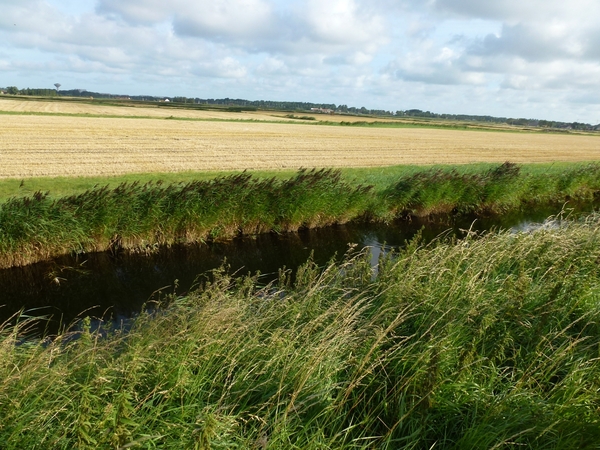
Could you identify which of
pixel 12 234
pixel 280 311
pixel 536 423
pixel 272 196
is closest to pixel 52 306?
pixel 12 234

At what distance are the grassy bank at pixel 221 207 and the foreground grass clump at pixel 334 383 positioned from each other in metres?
7.37

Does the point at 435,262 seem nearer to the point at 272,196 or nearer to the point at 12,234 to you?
the point at 272,196

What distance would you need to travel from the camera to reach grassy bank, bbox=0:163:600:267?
11.7 metres

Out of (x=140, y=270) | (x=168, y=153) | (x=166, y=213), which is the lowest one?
(x=140, y=270)

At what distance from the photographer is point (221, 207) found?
14.4 m

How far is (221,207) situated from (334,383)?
35.1 ft

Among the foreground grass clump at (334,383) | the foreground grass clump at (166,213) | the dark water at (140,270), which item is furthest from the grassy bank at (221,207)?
the foreground grass clump at (334,383)

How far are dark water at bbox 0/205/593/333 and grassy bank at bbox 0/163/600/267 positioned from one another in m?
0.42

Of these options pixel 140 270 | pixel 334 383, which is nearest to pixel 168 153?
pixel 140 270

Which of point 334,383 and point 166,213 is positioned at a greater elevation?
point 334,383

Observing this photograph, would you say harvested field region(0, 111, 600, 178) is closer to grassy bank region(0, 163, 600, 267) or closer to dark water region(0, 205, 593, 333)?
grassy bank region(0, 163, 600, 267)

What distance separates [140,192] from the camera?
44.5ft

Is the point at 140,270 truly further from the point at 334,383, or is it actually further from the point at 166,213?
the point at 334,383

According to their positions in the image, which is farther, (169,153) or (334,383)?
(169,153)
